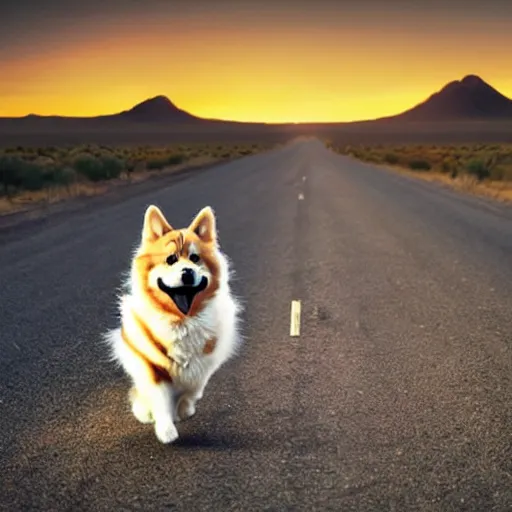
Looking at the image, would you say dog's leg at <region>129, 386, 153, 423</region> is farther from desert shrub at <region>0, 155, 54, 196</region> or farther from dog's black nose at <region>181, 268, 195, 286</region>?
desert shrub at <region>0, 155, 54, 196</region>

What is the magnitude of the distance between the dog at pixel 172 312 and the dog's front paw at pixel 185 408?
0.30 m

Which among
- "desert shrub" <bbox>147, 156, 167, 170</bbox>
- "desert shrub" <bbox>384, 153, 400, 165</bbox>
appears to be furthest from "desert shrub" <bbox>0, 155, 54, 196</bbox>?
"desert shrub" <bbox>384, 153, 400, 165</bbox>

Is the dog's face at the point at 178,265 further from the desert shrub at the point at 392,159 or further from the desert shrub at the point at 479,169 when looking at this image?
the desert shrub at the point at 392,159

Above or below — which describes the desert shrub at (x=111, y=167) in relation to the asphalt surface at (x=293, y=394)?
Result: below

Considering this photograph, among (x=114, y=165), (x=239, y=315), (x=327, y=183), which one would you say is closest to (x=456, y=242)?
(x=239, y=315)

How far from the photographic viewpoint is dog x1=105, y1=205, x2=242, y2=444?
12.9 feet

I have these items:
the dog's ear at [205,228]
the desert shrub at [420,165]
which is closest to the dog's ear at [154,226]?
the dog's ear at [205,228]

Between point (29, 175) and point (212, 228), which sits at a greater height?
point (212, 228)

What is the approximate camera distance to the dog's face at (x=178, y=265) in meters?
3.86

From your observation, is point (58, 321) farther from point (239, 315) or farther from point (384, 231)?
point (384, 231)

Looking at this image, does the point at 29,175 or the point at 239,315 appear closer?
the point at 239,315

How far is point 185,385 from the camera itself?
14.4 feet

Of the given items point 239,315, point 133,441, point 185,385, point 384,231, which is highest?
point 185,385

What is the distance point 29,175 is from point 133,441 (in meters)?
22.4
